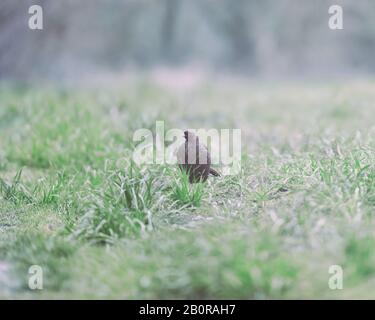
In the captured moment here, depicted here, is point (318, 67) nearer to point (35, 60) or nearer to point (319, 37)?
point (319, 37)

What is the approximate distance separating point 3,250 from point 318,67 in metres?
13.0

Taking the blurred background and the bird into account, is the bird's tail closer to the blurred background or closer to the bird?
the bird

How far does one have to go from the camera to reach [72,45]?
580 inches

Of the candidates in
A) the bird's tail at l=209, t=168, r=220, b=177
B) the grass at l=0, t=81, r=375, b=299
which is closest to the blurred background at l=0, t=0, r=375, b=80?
the grass at l=0, t=81, r=375, b=299

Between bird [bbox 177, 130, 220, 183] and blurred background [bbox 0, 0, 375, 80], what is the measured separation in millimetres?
9723

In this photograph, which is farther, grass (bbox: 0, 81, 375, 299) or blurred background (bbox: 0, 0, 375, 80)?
blurred background (bbox: 0, 0, 375, 80)

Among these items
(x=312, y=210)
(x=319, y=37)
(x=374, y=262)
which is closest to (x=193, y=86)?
(x=319, y=37)

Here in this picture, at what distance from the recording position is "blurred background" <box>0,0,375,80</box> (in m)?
15.1

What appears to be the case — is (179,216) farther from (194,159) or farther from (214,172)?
(214,172)

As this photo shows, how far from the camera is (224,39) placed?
52.3 feet

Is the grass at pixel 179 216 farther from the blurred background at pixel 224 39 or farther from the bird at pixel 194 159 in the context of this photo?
the blurred background at pixel 224 39

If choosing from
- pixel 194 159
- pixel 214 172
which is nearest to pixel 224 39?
pixel 214 172

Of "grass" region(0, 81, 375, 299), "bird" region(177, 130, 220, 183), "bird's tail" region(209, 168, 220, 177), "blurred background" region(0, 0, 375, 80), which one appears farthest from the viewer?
"blurred background" region(0, 0, 375, 80)

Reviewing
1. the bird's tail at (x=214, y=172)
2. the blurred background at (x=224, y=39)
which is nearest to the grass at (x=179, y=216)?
the bird's tail at (x=214, y=172)
